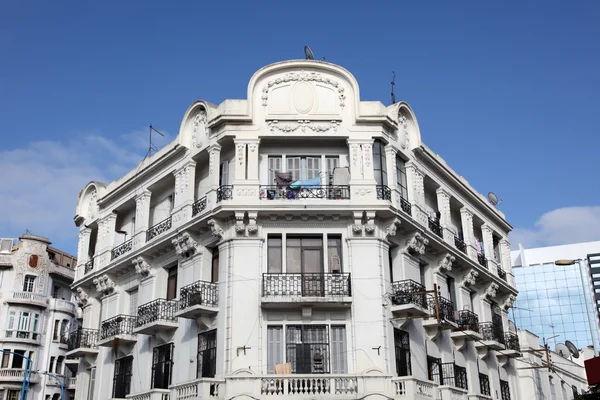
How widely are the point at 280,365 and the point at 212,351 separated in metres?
3.17

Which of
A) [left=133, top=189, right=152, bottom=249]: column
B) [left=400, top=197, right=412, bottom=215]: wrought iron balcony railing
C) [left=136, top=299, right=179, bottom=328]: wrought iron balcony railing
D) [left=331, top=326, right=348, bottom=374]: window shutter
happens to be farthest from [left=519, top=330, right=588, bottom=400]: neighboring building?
[left=133, top=189, right=152, bottom=249]: column

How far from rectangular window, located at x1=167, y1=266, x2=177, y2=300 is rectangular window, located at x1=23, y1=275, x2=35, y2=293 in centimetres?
2739

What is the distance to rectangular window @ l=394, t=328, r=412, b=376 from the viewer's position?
89.2 feet

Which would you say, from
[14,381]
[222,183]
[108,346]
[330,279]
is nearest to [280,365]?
[330,279]

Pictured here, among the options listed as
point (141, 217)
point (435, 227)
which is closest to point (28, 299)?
point (141, 217)

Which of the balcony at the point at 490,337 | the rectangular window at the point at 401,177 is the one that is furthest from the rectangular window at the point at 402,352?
the balcony at the point at 490,337

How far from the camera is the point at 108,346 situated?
1298 inches

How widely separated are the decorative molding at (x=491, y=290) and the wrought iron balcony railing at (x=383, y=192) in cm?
1191

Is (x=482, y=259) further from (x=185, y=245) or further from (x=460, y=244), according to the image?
(x=185, y=245)

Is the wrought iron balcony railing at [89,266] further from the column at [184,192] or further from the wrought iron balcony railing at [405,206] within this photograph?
the wrought iron balcony railing at [405,206]

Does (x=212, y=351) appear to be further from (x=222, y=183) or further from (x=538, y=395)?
(x=538, y=395)

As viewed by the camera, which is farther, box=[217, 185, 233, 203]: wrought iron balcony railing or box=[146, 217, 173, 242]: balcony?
box=[146, 217, 173, 242]: balcony

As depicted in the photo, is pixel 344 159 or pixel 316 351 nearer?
pixel 316 351

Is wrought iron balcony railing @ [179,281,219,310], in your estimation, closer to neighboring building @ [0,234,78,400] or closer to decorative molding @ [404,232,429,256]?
decorative molding @ [404,232,429,256]
